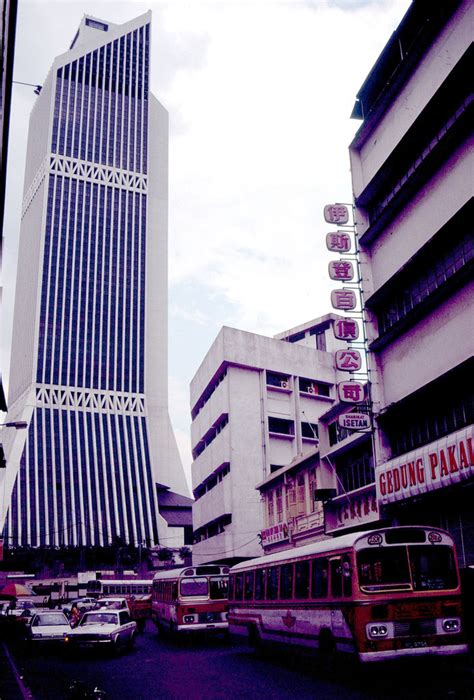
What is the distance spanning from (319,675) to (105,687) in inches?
184

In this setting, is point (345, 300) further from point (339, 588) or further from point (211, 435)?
point (211, 435)

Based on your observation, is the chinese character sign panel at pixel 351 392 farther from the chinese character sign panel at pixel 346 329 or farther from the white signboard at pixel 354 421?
the chinese character sign panel at pixel 346 329

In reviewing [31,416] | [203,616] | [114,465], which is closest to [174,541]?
[114,465]

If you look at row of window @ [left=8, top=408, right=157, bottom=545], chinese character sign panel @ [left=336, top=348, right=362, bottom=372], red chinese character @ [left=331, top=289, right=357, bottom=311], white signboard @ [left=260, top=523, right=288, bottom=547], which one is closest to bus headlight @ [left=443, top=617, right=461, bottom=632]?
chinese character sign panel @ [left=336, top=348, right=362, bottom=372]

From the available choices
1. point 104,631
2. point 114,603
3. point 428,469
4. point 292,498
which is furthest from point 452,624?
point 292,498

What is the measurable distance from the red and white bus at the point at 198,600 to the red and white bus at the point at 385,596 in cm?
963

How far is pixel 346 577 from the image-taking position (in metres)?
13.4

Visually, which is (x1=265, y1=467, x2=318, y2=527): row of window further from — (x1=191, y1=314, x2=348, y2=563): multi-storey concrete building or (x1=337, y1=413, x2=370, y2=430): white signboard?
(x1=337, y1=413, x2=370, y2=430): white signboard

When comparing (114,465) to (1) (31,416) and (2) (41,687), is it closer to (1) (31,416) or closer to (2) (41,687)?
(1) (31,416)

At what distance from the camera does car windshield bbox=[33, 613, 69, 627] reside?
24.0 metres

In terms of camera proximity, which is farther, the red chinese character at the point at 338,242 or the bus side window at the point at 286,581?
the red chinese character at the point at 338,242

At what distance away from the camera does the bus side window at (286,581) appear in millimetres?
16891

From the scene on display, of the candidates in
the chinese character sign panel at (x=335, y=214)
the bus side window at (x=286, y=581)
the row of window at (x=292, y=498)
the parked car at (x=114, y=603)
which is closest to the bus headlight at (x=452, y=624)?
the bus side window at (x=286, y=581)

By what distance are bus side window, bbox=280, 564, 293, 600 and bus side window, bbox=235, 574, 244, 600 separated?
427 cm
